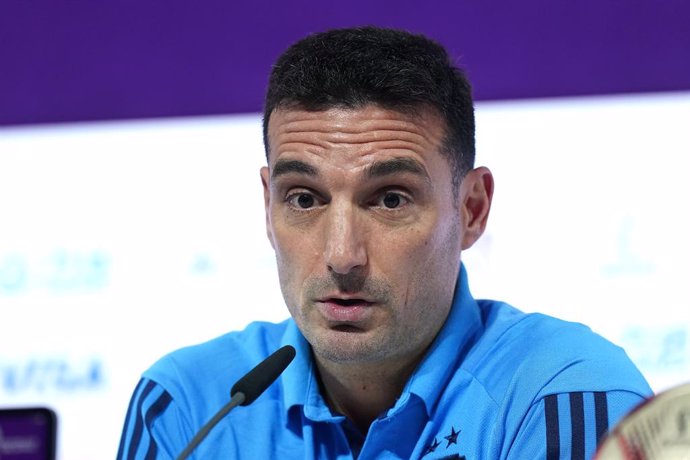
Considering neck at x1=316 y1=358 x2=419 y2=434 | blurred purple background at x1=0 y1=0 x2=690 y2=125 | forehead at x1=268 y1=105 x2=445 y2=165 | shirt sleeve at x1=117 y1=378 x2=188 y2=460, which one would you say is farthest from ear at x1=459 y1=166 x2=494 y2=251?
blurred purple background at x1=0 y1=0 x2=690 y2=125

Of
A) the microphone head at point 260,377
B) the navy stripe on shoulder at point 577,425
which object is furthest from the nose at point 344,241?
the navy stripe on shoulder at point 577,425

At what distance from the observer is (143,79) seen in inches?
118

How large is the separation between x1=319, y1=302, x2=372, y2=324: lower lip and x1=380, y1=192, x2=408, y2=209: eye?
0.16 m

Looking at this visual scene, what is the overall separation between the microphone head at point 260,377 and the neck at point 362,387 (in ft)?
0.84

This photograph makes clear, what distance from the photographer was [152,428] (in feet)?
5.70

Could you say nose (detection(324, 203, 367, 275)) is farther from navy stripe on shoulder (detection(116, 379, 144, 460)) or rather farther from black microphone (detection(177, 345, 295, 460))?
navy stripe on shoulder (detection(116, 379, 144, 460))

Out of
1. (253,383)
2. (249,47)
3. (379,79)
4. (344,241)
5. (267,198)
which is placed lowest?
(253,383)

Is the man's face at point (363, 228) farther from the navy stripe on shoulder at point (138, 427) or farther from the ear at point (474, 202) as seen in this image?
the navy stripe on shoulder at point (138, 427)

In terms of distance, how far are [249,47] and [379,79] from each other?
1.38 metres

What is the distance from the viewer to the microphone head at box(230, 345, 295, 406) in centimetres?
142

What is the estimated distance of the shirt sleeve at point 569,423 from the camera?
143 centimetres

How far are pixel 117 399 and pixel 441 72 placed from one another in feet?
5.04

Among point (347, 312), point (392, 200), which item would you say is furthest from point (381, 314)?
point (392, 200)

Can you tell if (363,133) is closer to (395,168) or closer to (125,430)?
(395,168)
